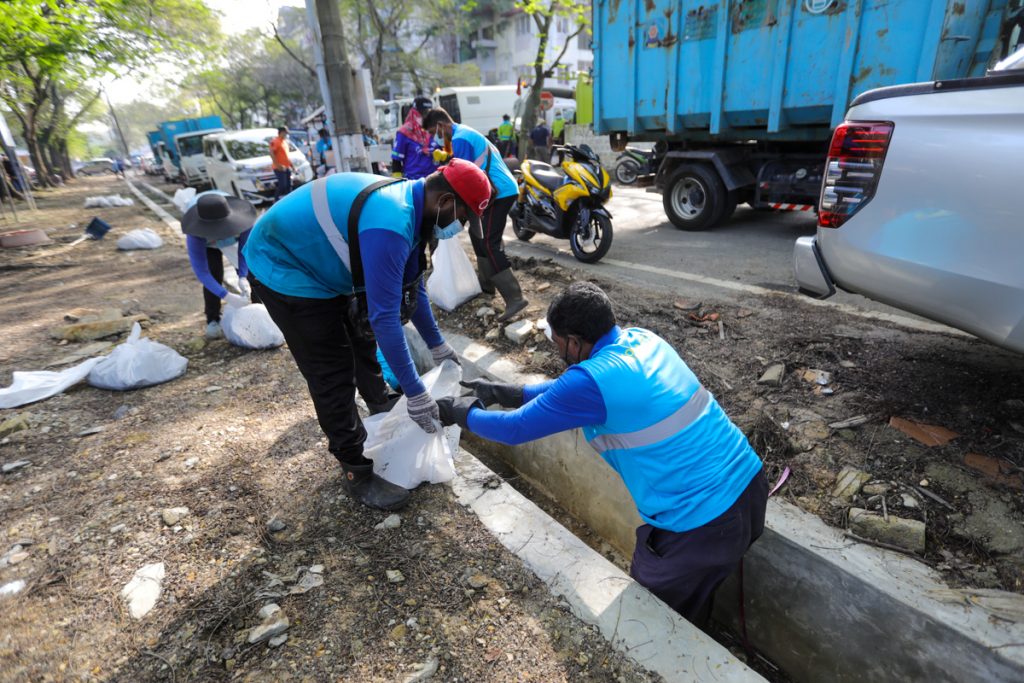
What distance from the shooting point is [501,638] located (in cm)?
167

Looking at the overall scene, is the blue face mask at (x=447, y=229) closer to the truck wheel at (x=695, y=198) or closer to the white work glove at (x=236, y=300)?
the white work glove at (x=236, y=300)

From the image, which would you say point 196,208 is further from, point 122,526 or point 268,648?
point 268,648

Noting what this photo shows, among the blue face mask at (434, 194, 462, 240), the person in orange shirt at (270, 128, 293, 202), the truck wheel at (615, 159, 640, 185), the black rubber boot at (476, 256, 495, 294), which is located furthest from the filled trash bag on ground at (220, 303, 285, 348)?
the truck wheel at (615, 159, 640, 185)

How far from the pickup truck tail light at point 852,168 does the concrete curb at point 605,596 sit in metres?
1.76

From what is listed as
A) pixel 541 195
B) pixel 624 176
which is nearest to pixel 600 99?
pixel 541 195

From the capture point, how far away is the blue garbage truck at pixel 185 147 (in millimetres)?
17922

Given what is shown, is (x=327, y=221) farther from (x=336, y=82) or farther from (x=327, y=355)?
(x=336, y=82)

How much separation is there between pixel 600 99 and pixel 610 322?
21.1ft

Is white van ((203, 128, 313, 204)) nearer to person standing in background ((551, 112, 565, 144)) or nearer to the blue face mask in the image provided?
person standing in background ((551, 112, 565, 144))

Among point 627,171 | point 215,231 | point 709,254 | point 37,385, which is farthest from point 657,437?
point 627,171

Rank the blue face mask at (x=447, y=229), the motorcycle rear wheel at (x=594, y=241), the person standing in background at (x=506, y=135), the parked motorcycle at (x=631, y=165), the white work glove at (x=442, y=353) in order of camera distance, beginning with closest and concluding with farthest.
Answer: the blue face mask at (x=447, y=229), the white work glove at (x=442, y=353), the motorcycle rear wheel at (x=594, y=241), the parked motorcycle at (x=631, y=165), the person standing in background at (x=506, y=135)

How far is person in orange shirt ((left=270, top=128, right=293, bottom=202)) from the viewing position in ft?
34.1

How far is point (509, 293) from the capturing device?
13.3ft

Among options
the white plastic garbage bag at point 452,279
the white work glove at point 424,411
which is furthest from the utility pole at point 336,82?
the white work glove at point 424,411
